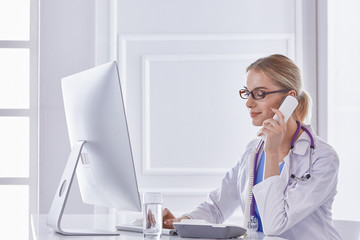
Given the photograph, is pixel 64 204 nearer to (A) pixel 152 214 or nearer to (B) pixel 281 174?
(A) pixel 152 214

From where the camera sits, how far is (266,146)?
2.17 m

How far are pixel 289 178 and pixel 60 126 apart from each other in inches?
60.6

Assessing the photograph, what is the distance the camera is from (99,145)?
1.80 m

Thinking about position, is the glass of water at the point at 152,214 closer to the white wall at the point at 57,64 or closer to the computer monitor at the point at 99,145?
the computer monitor at the point at 99,145

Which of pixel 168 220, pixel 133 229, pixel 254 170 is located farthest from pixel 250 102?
pixel 133 229

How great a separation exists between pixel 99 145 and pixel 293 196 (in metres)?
0.72

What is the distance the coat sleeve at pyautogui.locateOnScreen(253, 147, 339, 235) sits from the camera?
2033mm

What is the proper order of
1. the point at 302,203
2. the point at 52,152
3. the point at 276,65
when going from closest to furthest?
the point at 302,203 → the point at 276,65 → the point at 52,152

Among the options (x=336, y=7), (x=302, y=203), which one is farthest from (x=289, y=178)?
(x=336, y=7)

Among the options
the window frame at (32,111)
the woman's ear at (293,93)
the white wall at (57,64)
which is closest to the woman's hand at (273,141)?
the woman's ear at (293,93)

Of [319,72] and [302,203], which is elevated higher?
[319,72]

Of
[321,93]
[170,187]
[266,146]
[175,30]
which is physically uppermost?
[175,30]

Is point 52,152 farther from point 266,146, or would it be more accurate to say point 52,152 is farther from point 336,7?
point 336,7

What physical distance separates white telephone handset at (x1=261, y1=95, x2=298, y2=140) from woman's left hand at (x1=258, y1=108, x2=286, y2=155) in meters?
0.02
